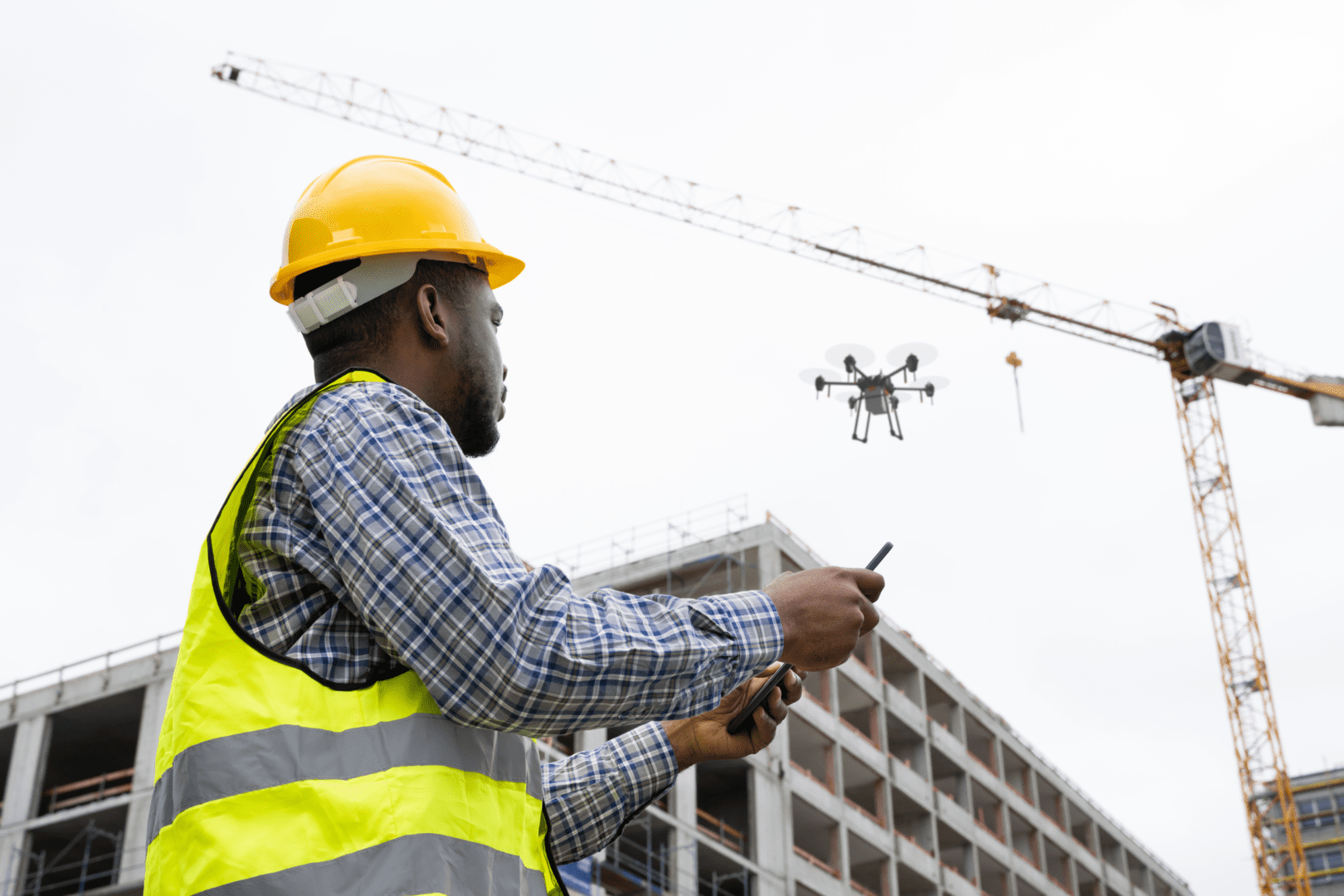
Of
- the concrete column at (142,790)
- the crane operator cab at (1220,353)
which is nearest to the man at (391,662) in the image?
the concrete column at (142,790)

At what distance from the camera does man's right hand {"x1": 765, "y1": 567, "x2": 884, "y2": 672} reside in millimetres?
2279

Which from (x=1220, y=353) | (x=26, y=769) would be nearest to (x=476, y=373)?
(x=26, y=769)

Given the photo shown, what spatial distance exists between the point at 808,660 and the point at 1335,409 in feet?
228

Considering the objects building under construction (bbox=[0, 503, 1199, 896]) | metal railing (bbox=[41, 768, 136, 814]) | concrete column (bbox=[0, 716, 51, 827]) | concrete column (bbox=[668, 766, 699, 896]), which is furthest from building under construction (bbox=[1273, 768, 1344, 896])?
concrete column (bbox=[0, 716, 51, 827])

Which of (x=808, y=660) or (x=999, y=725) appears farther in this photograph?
(x=999, y=725)

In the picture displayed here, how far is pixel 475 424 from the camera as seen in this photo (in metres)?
2.66

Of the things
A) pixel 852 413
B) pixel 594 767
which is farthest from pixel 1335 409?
pixel 594 767

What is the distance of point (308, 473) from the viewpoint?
85.1 inches

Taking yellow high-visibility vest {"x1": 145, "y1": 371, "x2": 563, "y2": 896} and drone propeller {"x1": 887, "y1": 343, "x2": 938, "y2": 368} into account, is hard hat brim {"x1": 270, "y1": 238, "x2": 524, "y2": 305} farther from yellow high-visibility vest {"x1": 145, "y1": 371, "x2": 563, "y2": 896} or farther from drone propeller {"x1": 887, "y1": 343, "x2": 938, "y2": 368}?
drone propeller {"x1": 887, "y1": 343, "x2": 938, "y2": 368}

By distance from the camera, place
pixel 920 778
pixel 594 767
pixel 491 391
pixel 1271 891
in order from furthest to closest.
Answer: pixel 1271 891 → pixel 920 778 → pixel 594 767 → pixel 491 391

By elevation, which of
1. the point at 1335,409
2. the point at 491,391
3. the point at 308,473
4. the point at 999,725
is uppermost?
the point at 1335,409

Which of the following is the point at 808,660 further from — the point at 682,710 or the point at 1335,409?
the point at 1335,409

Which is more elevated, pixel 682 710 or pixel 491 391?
pixel 491 391

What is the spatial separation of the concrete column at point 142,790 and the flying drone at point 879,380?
1567 centimetres
